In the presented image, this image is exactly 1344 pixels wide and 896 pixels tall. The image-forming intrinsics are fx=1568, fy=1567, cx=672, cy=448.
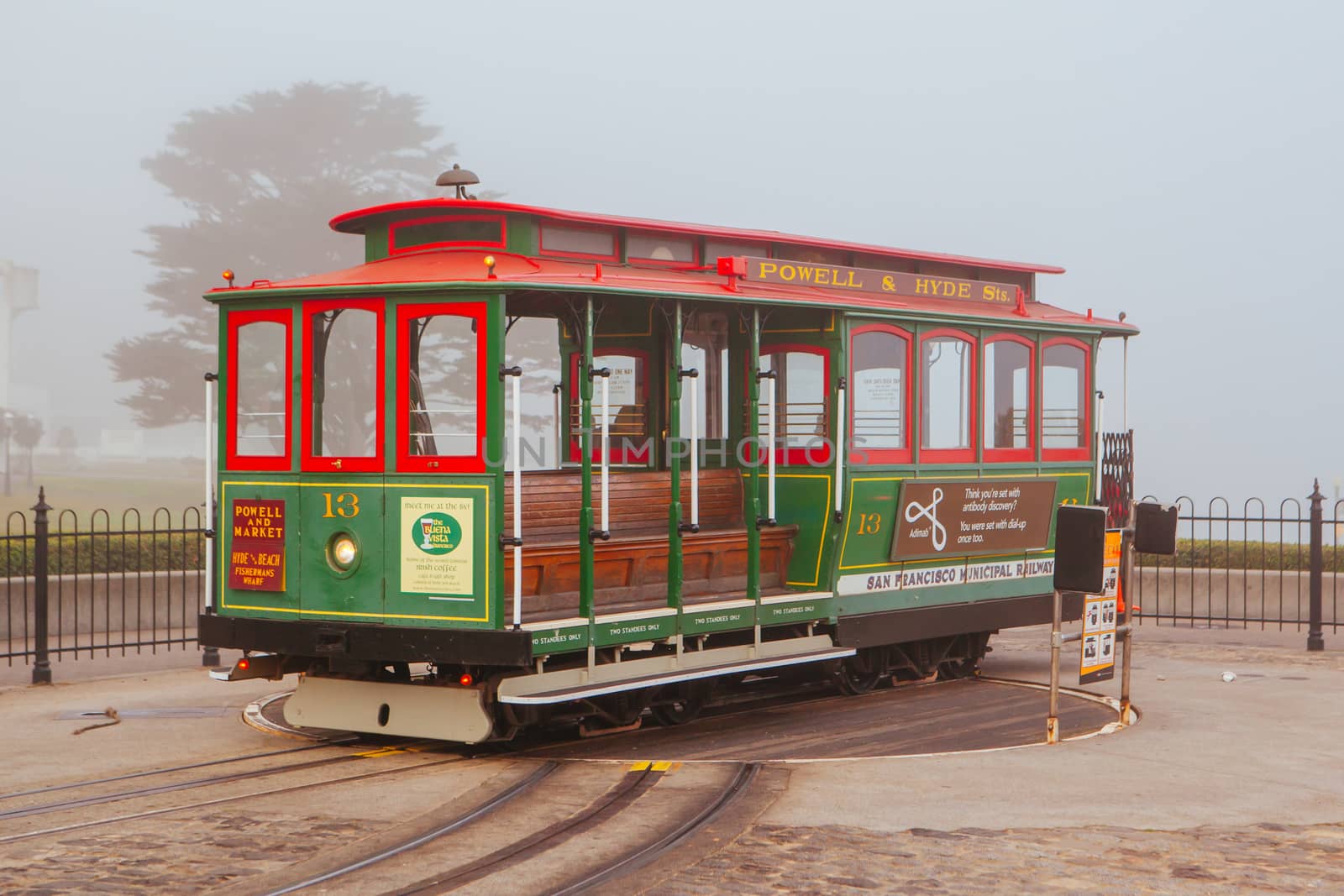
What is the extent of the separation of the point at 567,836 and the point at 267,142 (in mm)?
42875

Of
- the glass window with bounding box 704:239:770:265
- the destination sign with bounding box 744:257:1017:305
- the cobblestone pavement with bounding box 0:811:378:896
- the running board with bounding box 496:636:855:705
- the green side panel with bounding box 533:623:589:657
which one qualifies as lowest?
the cobblestone pavement with bounding box 0:811:378:896

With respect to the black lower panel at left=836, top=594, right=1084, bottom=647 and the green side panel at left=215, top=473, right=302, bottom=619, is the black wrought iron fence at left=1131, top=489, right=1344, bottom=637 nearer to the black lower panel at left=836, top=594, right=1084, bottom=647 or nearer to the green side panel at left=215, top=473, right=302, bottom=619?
the black lower panel at left=836, top=594, right=1084, bottom=647

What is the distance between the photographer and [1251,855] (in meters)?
7.88

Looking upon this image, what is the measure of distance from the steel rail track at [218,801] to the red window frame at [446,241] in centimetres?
357

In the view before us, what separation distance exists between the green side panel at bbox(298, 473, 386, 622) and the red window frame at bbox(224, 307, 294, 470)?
31 cm

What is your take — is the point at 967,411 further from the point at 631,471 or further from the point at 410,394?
the point at 410,394

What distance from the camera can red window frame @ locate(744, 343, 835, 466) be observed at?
41.4 ft

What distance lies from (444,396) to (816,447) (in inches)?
143

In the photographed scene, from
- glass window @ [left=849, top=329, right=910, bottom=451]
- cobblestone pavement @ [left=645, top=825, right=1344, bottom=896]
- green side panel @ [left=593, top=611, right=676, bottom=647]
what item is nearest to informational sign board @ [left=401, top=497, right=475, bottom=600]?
green side panel @ [left=593, top=611, right=676, bottom=647]

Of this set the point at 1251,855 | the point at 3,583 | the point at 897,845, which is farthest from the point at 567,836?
the point at 3,583

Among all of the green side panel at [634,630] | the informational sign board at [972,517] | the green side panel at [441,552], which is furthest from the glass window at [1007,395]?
the green side panel at [441,552]

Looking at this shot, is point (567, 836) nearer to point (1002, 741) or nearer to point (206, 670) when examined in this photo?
point (1002, 741)

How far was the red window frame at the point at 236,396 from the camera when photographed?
34.6 ft

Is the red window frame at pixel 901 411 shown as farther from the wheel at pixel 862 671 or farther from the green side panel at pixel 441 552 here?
the green side panel at pixel 441 552
